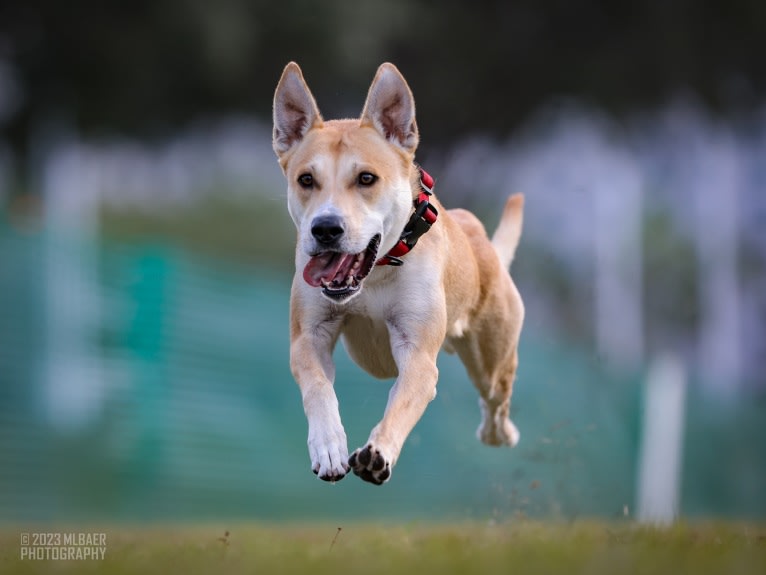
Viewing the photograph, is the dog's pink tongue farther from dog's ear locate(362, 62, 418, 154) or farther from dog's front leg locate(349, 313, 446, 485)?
dog's ear locate(362, 62, 418, 154)

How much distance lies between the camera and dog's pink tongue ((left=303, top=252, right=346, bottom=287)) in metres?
4.95

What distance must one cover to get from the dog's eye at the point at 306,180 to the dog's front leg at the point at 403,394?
614 millimetres

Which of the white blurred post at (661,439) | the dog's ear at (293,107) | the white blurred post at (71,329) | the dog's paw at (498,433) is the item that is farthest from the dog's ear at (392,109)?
the white blurred post at (661,439)

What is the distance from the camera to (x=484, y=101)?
729 inches

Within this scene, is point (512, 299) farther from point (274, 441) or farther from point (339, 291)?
point (274, 441)

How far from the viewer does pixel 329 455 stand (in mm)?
4668

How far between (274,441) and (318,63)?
7.96 m

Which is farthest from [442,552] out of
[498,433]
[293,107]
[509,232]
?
[509,232]

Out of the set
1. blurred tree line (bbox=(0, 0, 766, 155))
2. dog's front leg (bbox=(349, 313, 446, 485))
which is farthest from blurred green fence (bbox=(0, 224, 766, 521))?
blurred tree line (bbox=(0, 0, 766, 155))

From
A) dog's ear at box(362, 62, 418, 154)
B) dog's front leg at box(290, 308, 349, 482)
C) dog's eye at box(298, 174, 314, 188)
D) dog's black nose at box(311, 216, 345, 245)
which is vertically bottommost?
dog's front leg at box(290, 308, 349, 482)

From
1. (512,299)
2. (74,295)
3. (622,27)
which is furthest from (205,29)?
(512,299)

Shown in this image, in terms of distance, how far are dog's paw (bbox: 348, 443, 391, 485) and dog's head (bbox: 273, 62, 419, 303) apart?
26.0 inches

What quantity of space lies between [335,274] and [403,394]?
1.61ft

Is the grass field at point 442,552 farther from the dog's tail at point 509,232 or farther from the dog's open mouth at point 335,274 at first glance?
the dog's tail at point 509,232
